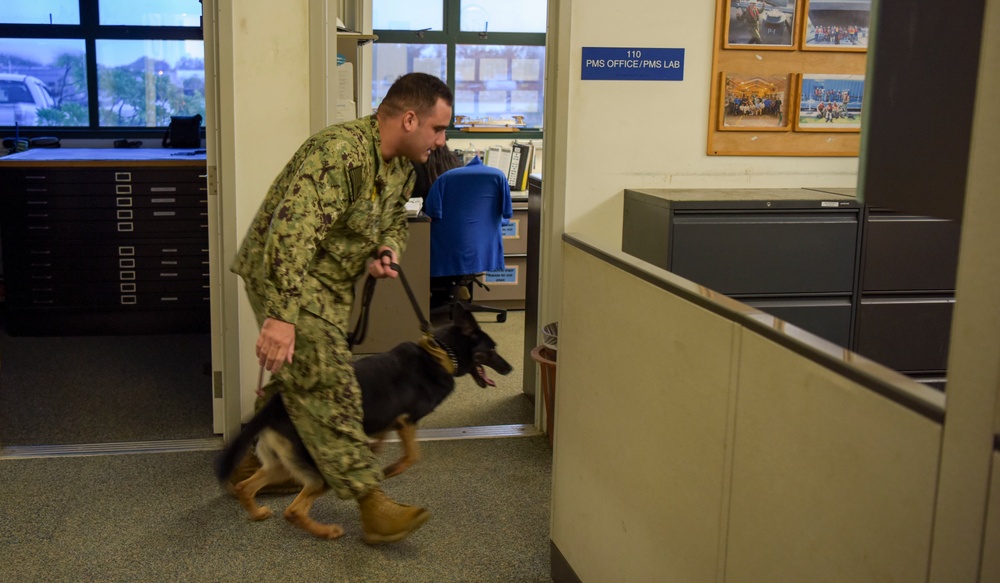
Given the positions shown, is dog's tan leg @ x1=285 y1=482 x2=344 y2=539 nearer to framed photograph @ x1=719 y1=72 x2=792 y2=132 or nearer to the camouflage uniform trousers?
the camouflage uniform trousers

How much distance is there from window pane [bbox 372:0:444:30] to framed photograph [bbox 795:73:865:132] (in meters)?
3.93

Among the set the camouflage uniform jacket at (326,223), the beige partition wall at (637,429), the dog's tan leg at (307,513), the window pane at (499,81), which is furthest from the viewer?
the window pane at (499,81)

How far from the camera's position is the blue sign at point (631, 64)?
3.62m

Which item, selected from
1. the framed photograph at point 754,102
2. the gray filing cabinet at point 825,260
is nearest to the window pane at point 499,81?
the framed photograph at point 754,102

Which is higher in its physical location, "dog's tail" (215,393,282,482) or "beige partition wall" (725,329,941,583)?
"beige partition wall" (725,329,941,583)

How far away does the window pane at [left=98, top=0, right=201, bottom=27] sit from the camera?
6750mm

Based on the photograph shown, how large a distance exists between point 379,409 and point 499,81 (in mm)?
4880

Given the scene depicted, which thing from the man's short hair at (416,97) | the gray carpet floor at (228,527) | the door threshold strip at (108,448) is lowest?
the gray carpet floor at (228,527)

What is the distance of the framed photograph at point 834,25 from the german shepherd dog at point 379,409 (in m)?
1.84

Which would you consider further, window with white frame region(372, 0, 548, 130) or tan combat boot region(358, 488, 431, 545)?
window with white frame region(372, 0, 548, 130)

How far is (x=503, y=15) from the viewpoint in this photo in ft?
23.7

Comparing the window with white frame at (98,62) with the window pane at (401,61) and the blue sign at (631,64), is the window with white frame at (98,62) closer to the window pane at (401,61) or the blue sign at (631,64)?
the window pane at (401,61)

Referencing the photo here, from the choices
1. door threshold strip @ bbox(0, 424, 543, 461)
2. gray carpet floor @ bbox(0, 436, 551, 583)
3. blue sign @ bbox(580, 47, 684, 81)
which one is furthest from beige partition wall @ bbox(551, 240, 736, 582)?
blue sign @ bbox(580, 47, 684, 81)

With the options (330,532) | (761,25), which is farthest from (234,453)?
(761,25)
